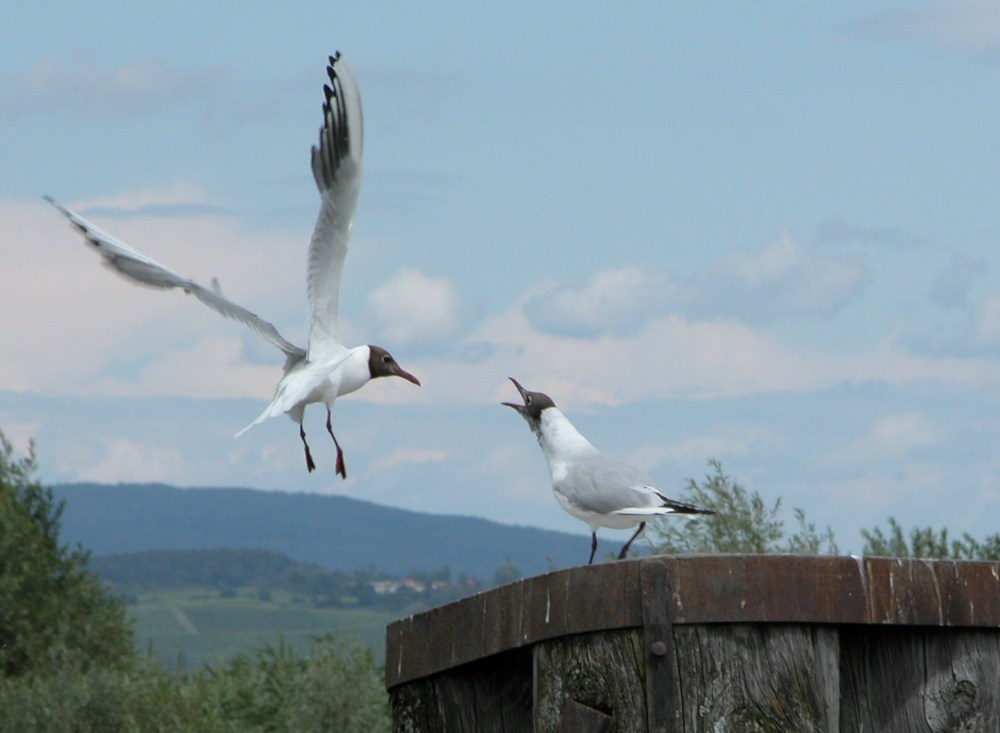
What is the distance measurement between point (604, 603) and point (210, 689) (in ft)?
48.9

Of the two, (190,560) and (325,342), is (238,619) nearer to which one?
(190,560)

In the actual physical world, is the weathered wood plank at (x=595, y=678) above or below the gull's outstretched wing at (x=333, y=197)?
below

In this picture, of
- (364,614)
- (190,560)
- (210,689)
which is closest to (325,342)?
(210,689)

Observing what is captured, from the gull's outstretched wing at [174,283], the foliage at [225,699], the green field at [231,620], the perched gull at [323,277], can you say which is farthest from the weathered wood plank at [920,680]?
the green field at [231,620]

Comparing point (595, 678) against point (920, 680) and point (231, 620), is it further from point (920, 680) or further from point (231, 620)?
point (231, 620)

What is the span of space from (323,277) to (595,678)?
229 inches

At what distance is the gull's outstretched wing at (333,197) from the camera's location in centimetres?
827

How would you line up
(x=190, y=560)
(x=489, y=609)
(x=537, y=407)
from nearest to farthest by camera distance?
(x=489, y=609) → (x=537, y=407) → (x=190, y=560)

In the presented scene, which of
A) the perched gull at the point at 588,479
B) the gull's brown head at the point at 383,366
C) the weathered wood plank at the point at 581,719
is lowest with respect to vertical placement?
the weathered wood plank at the point at 581,719

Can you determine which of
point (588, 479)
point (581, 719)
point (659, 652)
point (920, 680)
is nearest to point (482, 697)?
point (581, 719)

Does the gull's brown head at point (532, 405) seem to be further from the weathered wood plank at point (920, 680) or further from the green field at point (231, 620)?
the green field at point (231, 620)

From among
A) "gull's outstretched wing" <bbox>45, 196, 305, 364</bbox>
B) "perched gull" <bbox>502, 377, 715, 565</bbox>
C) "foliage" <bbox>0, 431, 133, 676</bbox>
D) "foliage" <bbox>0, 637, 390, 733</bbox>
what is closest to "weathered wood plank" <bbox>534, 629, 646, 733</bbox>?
"perched gull" <bbox>502, 377, 715, 565</bbox>

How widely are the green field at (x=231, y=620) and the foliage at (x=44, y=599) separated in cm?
8284

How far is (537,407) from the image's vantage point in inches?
250
